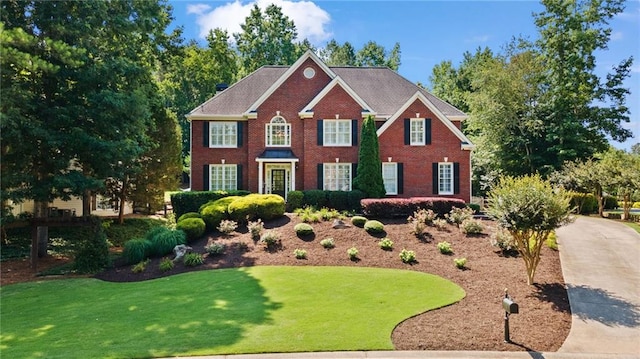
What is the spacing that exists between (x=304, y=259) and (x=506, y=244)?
6.90 meters

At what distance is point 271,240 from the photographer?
1448cm

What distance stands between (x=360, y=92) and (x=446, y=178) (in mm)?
8260

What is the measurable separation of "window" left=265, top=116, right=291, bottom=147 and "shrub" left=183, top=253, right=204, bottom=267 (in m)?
10.8

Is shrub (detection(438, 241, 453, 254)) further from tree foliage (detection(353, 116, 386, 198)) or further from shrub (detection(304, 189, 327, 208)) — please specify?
shrub (detection(304, 189, 327, 208))

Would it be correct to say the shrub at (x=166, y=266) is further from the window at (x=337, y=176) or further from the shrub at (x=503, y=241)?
the shrub at (x=503, y=241)

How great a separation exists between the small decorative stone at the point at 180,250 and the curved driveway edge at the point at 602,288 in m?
11.9

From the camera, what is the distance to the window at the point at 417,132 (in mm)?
22047

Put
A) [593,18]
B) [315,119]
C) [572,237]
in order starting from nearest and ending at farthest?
[572,237]
[315,119]
[593,18]

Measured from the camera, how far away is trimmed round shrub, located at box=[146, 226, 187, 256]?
1464cm

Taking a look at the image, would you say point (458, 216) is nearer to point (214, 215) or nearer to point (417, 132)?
point (417, 132)

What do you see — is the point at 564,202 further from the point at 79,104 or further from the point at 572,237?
the point at 79,104

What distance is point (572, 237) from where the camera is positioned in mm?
14875

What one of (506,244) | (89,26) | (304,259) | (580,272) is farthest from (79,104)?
(580,272)

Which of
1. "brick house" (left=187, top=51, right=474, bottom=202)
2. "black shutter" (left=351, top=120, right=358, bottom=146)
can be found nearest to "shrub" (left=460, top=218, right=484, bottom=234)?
"brick house" (left=187, top=51, right=474, bottom=202)
